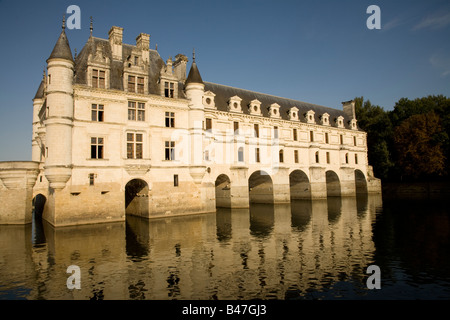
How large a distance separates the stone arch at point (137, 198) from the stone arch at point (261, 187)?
1545cm

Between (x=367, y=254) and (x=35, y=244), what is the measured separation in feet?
60.4

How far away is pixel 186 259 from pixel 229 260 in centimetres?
207

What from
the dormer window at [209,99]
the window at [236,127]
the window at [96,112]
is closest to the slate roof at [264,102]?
the dormer window at [209,99]

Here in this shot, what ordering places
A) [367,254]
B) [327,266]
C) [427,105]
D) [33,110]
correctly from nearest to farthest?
[327,266] → [367,254] → [33,110] → [427,105]

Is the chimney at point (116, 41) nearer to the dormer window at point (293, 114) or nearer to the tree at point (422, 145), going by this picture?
the dormer window at point (293, 114)

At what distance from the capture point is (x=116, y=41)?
2795cm

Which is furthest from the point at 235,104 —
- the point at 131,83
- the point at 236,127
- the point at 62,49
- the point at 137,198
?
the point at 62,49

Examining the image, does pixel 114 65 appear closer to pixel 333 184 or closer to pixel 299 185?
pixel 299 185

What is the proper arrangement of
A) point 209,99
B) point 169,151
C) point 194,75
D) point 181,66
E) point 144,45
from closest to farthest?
point 169,151 → point 144,45 → point 194,75 → point 209,99 → point 181,66

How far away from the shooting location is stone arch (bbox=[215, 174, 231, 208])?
34.5 m

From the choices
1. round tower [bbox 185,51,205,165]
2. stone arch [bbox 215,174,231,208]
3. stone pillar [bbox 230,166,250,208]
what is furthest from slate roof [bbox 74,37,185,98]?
stone arch [bbox 215,174,231,208]

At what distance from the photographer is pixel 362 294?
392 inches
